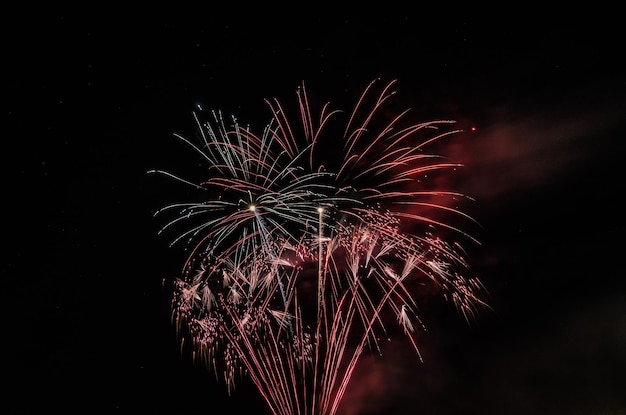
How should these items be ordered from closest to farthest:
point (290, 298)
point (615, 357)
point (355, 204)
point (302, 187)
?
point (302, 187)
point (355, 204)
point (290, 298)
point (615, 357)

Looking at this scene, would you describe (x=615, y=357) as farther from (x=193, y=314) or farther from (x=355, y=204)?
(x=193, y=314)

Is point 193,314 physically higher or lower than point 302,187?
lower

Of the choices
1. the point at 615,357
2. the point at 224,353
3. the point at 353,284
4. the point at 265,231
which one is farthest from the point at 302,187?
the point at 615,357

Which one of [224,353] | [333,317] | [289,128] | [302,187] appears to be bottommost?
[224,353]

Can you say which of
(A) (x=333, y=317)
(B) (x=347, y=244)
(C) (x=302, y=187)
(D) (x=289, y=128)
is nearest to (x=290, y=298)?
(A) (x=333, y=317)

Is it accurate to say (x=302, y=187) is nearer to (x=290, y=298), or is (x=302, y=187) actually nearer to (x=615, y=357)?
(x=290, y=298)

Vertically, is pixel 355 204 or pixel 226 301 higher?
pixel 355 204

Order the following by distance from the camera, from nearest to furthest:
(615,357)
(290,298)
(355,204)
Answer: (355,204)
(290,298)
(615,357)

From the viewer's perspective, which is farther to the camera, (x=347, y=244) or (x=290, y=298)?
(x=290, y=298)

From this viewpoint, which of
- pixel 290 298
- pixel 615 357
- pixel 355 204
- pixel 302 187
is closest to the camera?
pixel 302 187
